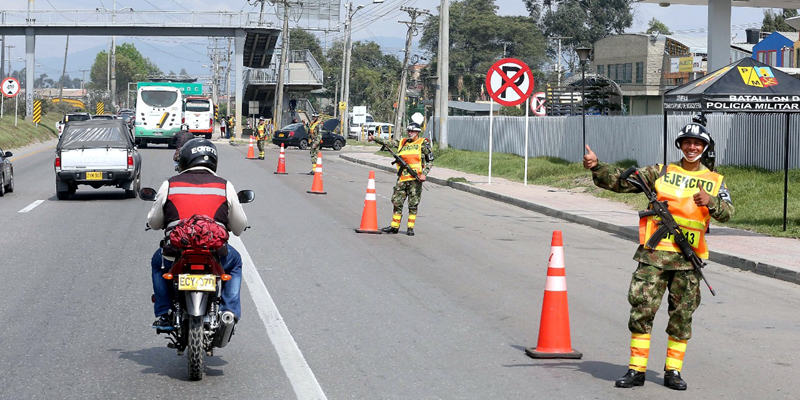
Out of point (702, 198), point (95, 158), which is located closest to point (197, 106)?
point (95, 158)

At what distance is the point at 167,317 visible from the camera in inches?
258

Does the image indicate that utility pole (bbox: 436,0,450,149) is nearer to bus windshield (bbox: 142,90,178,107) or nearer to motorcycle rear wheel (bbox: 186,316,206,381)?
bus windshield (bbox: 142,90,178,107)

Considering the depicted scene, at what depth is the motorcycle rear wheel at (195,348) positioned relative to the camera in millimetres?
6254

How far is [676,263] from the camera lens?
21.5ft

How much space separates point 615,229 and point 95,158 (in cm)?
1035

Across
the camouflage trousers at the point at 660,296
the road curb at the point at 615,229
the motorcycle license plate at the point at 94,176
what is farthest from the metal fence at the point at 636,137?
the motorcycle license plate at the point at 94,176

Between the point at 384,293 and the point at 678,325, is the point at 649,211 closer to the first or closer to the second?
the point at 678,325

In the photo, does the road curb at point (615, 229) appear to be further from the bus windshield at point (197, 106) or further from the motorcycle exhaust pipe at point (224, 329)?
the bus windshield at point (197, 106)

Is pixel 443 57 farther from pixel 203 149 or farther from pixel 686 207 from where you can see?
pixel 686 207

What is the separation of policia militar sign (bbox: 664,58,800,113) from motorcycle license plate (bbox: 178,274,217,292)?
34.2 ft

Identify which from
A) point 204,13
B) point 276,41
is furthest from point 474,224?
point 276,41

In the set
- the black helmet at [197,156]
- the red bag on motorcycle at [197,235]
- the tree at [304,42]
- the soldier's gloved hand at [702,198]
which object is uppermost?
the tree at [304,42]

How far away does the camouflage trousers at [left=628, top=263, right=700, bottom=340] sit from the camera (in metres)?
6.56

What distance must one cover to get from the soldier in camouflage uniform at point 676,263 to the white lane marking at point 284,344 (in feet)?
6.63
